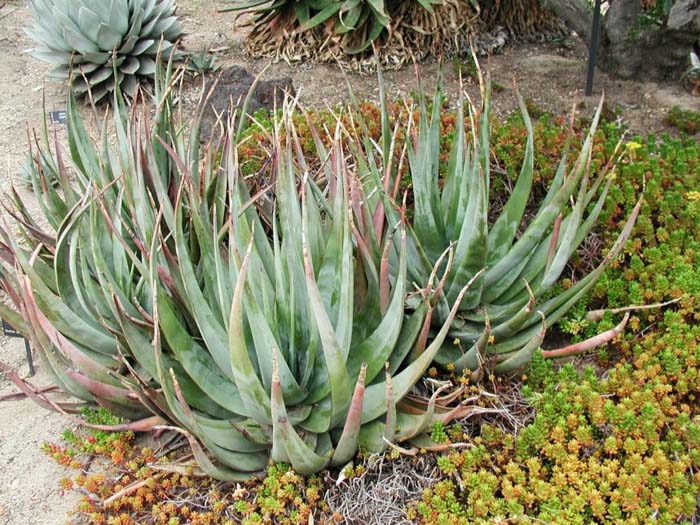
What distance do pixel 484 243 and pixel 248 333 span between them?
2.78ft

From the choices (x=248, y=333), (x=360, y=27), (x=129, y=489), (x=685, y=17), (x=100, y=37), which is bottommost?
(x=129, y=489)

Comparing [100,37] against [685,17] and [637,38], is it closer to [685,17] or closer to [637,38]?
[637,38]

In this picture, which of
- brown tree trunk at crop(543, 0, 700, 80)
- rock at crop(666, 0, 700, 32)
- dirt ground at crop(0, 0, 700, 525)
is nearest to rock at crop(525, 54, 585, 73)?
dirt ground at crop(0, 0, 700, 525)

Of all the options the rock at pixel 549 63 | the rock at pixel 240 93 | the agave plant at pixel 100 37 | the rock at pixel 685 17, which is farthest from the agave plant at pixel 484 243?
the agave plant at pixel 100 37

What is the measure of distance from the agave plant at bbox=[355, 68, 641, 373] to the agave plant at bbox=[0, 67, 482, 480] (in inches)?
7.3

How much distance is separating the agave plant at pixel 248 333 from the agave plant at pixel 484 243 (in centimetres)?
19

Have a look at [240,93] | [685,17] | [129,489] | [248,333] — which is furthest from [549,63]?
[129,489]

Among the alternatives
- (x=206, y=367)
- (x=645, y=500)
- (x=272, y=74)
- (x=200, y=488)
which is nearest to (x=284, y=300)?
(x=206, y=367)

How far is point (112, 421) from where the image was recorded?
7.99 ft

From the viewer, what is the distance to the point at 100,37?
5305 millimetres

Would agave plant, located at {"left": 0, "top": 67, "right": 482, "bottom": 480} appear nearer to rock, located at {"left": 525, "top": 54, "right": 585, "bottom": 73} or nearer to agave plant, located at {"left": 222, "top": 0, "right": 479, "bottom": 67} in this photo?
agave plant, located at {"left": 222, "top": 0, "right": 479, "bottom": 67}

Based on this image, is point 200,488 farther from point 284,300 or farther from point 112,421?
point 284,300

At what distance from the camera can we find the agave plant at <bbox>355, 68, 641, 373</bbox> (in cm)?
243

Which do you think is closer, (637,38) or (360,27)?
(637,38)
